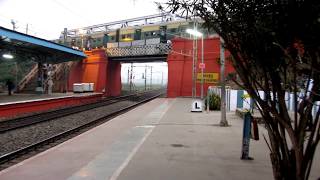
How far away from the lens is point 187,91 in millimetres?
46156

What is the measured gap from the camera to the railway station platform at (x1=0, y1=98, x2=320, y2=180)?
8445 mm

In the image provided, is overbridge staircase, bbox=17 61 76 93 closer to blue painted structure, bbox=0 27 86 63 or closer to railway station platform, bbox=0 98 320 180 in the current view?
blue painted structure, bbox=0 27 86 63

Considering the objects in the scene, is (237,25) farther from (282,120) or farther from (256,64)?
(282,120)

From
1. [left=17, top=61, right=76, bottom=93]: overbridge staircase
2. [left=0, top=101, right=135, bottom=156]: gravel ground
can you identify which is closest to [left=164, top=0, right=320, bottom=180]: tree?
[left=0, top=101, right=135, bottom=156]: gravel ground

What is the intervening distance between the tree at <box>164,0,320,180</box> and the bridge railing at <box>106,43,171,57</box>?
42.4m

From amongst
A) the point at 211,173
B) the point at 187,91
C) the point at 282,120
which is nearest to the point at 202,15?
the point at 282,120

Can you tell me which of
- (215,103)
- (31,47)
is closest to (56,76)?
(31,47)

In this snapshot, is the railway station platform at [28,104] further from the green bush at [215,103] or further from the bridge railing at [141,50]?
the bridge railing at [141,50]

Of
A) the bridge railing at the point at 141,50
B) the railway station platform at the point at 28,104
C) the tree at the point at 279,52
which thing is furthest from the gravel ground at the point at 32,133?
the bridge railing at the point at 141,50

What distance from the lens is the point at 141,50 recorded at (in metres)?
50.2

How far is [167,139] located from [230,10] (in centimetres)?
937

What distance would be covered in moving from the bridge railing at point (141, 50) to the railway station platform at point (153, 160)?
32.8 m

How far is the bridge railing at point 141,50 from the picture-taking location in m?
47.9

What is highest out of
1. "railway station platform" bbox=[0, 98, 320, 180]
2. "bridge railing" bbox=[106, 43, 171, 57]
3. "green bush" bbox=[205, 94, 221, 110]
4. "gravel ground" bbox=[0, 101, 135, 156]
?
"bridge railing" bbox=[106, 43, 171, 57]
